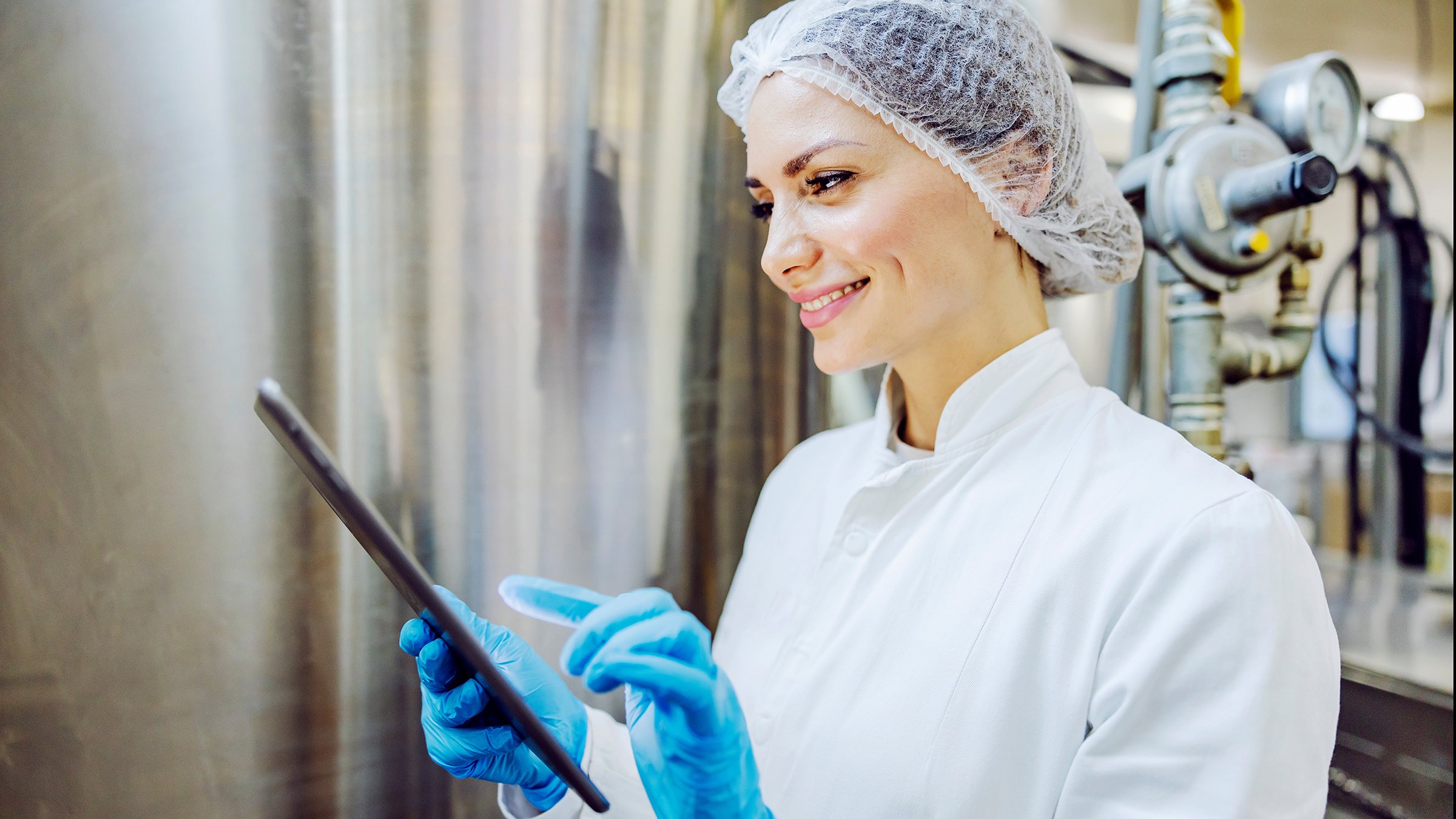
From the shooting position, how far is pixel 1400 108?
177 centimetres

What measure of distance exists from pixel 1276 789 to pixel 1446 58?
2051 mm

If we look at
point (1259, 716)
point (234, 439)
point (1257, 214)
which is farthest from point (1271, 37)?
point (234, 439)

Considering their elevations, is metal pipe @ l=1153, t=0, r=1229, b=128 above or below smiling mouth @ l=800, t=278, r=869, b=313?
above

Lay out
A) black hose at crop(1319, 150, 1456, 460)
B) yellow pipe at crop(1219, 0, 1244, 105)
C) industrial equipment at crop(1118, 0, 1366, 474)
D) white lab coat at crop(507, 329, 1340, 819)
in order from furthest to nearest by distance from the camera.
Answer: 1. black hose at crop(1319, 150, 1456, 460)
2. yellow pipe at crop(1219, 0, 1244, 105)
3. industrial equipment at crop(1118, 0, 1366, 474)
4. white lab coat at crop(507, 329, 1340, 819)

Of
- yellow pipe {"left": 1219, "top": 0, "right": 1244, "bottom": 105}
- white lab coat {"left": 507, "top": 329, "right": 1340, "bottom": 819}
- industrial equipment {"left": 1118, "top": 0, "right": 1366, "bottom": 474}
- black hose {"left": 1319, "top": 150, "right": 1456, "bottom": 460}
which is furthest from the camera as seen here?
black hose {"left": 1319, "top": 150, "right": 1456, "bottom": 460}

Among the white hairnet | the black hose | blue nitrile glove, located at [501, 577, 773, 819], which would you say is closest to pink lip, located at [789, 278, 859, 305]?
the white hairnet

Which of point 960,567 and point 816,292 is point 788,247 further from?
point 960,567

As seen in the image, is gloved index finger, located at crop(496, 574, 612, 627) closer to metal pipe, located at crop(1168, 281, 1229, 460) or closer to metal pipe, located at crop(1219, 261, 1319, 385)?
metal pipe, located at crop(1168, 281, 1229, 460)

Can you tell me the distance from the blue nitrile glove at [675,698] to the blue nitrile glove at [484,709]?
96 millimetres

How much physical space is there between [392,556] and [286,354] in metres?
0.36

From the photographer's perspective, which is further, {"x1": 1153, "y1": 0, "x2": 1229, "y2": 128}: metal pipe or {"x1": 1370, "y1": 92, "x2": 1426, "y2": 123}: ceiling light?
{"x1": 1370, "y1": 92, "x2": 1426, "y2": 123}: ceiling light

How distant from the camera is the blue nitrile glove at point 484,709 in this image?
0.60 m

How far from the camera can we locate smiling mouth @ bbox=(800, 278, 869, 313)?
0.67 metres

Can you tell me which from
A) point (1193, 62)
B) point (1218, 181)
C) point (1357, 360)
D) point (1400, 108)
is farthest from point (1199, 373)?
point (1400, 108)
